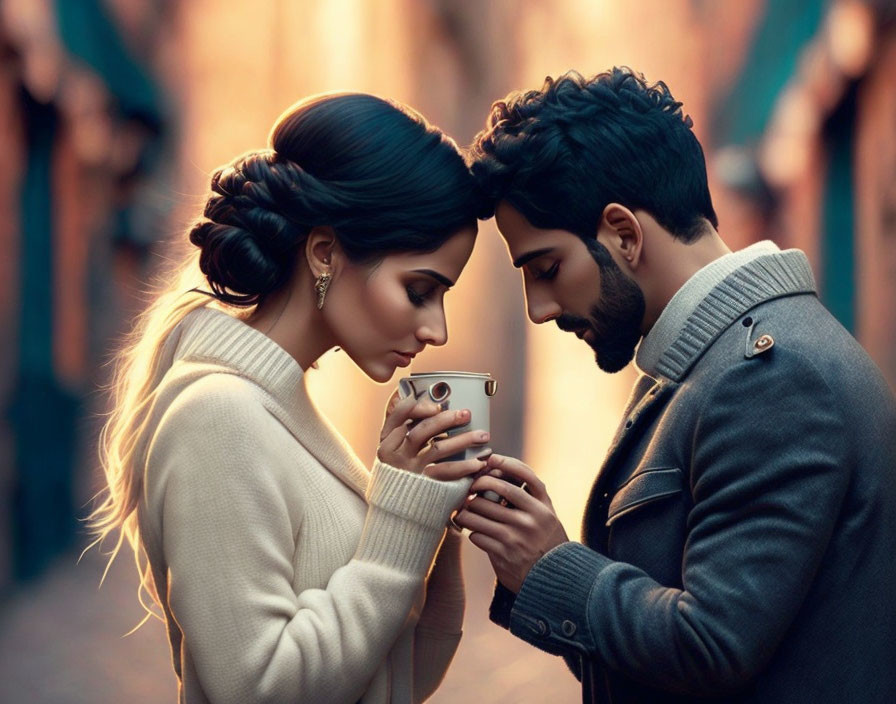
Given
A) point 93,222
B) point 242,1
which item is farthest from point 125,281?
point 242,1

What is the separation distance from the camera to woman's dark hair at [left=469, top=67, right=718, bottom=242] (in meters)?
2.33

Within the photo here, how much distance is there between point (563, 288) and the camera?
2.42 meters

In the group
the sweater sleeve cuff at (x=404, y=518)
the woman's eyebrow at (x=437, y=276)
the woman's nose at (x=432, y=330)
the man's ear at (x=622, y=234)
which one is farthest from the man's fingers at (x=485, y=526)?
the man's ear at (x=622, y=234)

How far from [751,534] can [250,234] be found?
3.48ft

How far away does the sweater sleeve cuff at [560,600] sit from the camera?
2.13 m

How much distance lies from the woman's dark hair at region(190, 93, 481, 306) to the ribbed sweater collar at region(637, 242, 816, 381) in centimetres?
45

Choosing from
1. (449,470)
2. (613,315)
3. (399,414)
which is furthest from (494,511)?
(613,315)

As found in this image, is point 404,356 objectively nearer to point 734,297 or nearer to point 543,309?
point 543,309

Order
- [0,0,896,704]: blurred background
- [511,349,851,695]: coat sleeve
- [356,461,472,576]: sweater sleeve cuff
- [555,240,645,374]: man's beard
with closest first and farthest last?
1. [511,349,851,695]: coat sleeve
2. [356,461,472,576]: sweater sleeve cuff
3. [555,240,645,374]: man's beard
4. [0,0,896,704]: blurred background

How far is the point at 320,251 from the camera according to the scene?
228 centimetres

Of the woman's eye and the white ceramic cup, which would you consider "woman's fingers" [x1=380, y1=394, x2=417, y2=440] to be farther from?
the woman's eye

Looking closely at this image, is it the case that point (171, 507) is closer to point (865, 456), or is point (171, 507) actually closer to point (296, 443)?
point (296, 443)

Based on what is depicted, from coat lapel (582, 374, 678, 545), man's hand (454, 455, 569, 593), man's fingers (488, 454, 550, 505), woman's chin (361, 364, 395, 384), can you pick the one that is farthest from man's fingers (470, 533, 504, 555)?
woman's chin (361, 364, 395, 384)

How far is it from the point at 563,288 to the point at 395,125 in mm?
478
